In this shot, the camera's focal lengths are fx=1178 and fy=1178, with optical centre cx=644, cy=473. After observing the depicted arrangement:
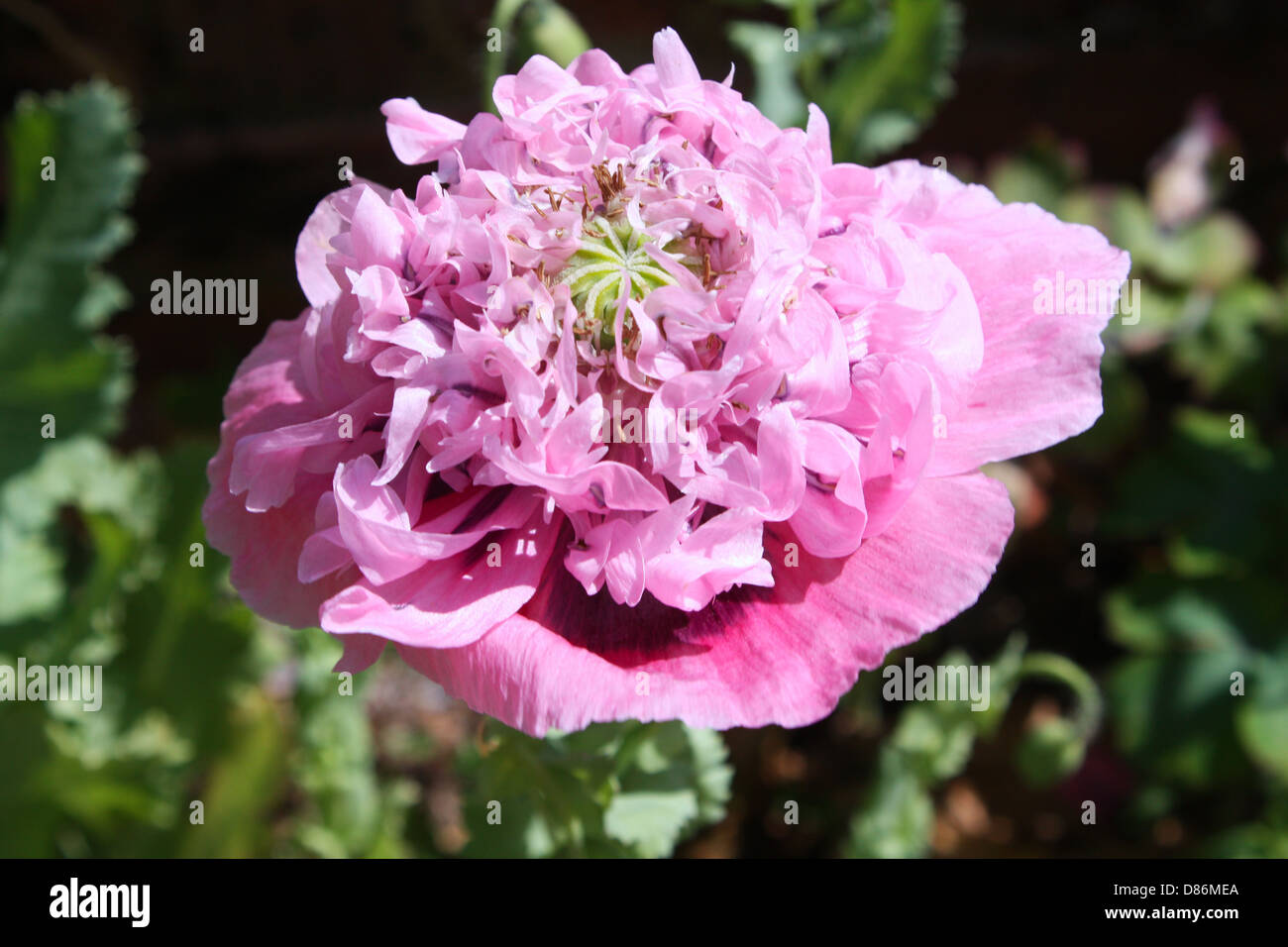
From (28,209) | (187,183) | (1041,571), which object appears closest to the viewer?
(28,209)

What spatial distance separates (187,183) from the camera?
3188 mm

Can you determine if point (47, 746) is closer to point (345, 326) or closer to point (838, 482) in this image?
point (345, 326)

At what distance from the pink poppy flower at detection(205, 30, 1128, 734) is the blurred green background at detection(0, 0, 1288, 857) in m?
0.27

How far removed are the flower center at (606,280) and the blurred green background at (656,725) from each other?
445 millimetres

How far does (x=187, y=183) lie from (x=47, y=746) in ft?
5.41

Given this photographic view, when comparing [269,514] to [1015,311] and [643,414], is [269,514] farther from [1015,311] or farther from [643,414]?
[1015,311]

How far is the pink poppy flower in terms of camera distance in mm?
1064

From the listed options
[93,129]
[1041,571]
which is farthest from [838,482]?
[1041,571]

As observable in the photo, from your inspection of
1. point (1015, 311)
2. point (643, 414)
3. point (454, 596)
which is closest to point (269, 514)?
point (454, 596)

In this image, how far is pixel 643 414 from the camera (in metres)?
1.15

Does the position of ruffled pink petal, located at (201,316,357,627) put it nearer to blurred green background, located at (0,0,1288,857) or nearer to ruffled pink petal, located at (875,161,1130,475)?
blurred green background, located at (0,0,1288,857)

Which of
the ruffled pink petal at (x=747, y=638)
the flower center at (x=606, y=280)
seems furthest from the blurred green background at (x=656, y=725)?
the flower center at (x=606, y=280)

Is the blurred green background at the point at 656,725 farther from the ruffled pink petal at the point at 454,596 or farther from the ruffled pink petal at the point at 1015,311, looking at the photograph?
the ruffled pink petal at the point at 1015,311

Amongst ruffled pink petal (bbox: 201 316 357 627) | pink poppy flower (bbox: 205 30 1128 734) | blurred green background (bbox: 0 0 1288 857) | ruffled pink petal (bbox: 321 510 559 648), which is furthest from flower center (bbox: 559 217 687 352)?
blurred green background (bbox: 0 0 1288 857)
